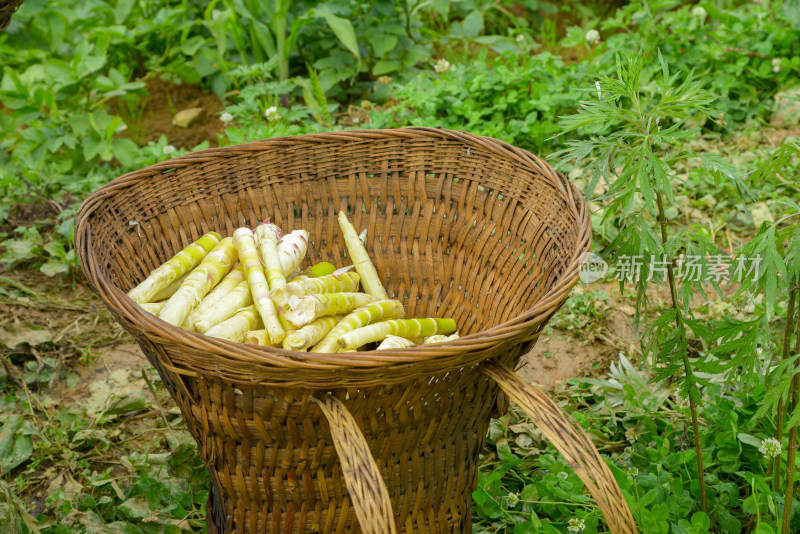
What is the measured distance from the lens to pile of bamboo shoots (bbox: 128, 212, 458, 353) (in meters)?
1.54

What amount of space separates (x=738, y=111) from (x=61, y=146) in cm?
286

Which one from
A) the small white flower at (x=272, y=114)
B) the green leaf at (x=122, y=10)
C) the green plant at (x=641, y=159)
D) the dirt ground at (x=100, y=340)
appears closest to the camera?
the green plant at (x=641, y=159)

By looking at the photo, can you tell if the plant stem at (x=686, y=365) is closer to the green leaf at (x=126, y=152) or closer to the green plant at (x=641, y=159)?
the green plant at (x=641, y=159)

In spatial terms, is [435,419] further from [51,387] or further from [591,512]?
[51,387]

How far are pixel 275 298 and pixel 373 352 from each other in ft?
1.59

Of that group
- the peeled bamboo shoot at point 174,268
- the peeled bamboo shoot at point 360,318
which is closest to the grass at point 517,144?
the peeled bamboo shoot at point 174,268

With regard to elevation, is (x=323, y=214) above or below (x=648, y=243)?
below

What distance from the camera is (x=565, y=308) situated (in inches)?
95.5

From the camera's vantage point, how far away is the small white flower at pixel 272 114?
111 inches

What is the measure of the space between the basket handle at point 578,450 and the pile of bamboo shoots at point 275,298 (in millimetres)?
401

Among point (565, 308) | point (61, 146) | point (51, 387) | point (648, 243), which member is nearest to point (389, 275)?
point (565, 308)

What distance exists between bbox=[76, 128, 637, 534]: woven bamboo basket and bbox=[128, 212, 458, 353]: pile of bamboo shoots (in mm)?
104

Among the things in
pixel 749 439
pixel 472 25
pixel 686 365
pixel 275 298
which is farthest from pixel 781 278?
pixel 472 25

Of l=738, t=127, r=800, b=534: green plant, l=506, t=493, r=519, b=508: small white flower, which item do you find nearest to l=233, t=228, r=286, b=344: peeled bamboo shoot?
l=506, t=493, r=519, b=508: small white flower
